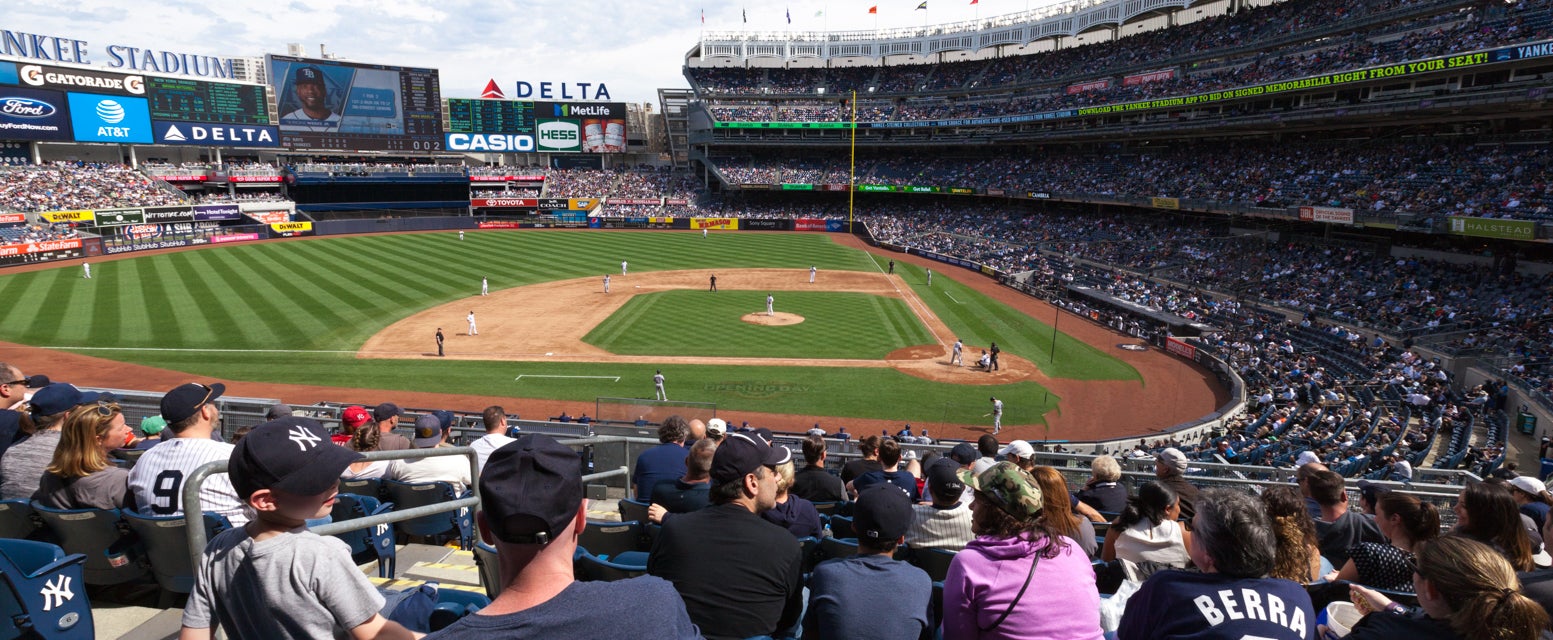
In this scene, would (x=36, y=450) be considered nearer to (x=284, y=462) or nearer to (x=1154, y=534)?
(x=284, y=462)

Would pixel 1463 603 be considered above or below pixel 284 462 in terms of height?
below

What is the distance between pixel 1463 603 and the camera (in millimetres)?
3164

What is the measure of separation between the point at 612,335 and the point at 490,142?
63.6 metres

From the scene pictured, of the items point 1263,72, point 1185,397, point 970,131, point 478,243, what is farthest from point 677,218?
point 1185,397

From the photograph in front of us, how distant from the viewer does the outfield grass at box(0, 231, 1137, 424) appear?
83.4 feet

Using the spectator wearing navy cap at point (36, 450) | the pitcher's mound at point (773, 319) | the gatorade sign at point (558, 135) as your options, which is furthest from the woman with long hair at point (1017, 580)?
the gatorade sign at point (558, 135)

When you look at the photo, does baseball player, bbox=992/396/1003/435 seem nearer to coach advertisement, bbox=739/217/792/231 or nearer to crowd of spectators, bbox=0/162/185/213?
coach advertisement, bbox=739/217/792/231

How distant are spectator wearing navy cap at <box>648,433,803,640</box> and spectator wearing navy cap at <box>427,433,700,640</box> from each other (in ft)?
4.75

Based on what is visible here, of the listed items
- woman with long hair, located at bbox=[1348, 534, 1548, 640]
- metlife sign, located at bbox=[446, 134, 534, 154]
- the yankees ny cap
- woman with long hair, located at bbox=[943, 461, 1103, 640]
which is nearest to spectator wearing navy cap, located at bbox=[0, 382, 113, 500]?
the yankees ny cap

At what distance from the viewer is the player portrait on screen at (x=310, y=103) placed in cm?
7494

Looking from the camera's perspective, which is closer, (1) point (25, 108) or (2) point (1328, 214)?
(2) point (1328, 214)

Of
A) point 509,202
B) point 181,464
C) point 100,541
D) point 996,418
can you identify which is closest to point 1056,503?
point 181,464

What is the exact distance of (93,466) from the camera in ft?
18.4

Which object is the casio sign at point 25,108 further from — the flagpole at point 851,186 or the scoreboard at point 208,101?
the flagpole at point 851,186
